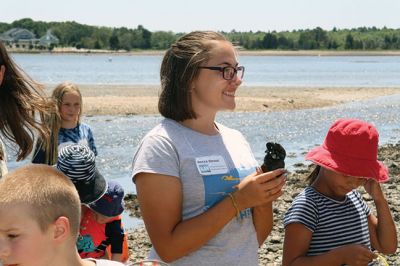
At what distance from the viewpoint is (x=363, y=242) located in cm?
409

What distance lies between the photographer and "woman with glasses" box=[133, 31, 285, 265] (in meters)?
3.40

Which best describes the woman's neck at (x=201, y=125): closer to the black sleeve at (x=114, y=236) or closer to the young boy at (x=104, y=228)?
the young boy at (x=104, y=228)

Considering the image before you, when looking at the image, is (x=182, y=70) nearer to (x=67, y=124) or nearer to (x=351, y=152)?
(x=351, y=152)

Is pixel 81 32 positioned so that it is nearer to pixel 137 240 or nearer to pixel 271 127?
pixel 271 127

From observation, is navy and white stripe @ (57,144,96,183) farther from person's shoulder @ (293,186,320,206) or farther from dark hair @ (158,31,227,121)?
person's shoulder @ (293,186,320,206)

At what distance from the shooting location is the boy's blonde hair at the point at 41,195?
2.61m

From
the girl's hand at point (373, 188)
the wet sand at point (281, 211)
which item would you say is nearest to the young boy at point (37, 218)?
the girl's hand at point (373, 188)

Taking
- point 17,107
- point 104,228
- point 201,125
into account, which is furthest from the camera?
point 104,228

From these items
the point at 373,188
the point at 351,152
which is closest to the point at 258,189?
the point at 351,152

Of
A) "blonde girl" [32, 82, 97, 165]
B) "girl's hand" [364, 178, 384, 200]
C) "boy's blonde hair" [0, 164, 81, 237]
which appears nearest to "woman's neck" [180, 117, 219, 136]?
"girl's hand" [364, 178, 384, 200]

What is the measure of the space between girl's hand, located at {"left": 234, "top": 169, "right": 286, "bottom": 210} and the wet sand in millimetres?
4461

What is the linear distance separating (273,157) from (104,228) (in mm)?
1329

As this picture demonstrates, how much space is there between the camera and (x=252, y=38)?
538 feet

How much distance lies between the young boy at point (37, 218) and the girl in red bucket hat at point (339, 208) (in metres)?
1.58
